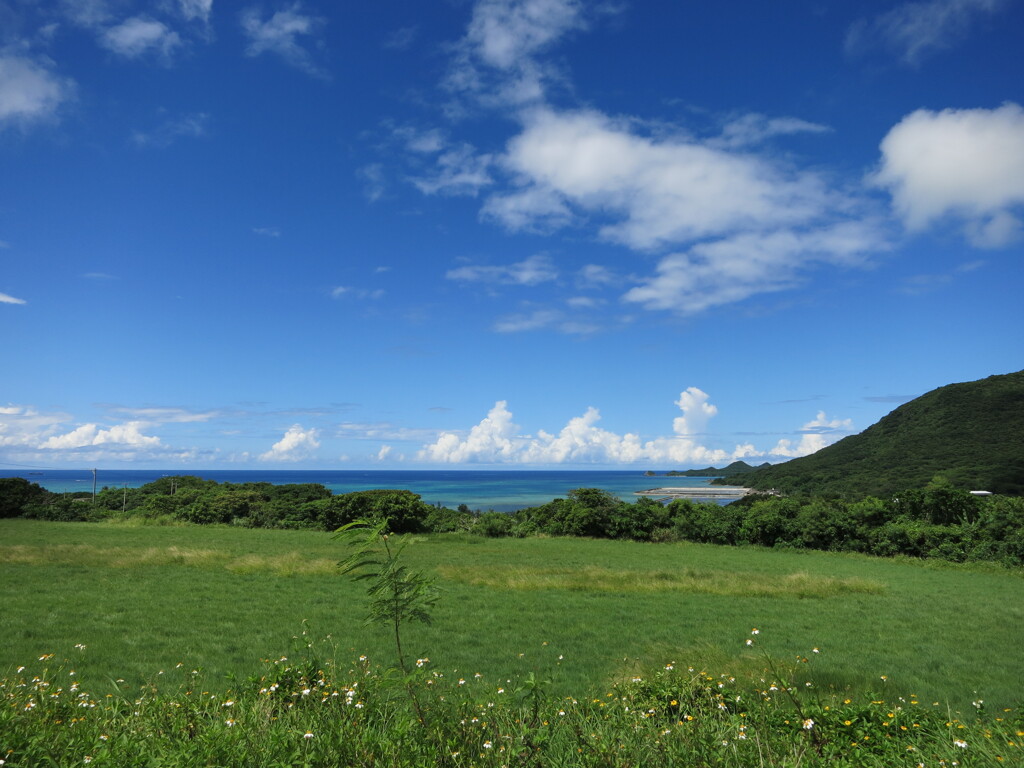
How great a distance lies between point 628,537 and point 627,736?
38849 millimetres

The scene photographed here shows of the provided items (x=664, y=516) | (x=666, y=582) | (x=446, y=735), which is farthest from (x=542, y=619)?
(x=664, y=516)

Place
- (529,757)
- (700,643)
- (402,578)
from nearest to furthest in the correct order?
(529,757), (402,578), (700,643)

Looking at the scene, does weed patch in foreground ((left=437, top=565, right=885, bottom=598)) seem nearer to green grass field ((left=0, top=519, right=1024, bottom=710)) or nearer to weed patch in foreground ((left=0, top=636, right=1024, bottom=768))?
green grass field ((left=0, top=519, right=1024, bottom=710))

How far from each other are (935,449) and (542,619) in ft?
273

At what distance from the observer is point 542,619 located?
1476cm

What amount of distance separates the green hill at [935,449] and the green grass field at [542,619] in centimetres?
4363

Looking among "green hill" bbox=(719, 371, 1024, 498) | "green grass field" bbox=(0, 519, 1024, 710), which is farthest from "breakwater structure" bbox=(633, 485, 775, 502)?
"green grass field" bbox=(0, 519, 1024, 710)

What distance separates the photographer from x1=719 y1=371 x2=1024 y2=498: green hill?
204 feet

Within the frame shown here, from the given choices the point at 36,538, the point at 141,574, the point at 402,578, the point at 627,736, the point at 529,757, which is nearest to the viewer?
the point at 529,757

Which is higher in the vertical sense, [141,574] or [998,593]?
[141,574]

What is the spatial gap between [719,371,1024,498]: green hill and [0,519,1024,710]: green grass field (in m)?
43.6

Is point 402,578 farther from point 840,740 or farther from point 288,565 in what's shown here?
point 288,565

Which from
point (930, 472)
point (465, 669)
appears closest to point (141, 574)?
point (465, 669)

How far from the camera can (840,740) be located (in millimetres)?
4438
